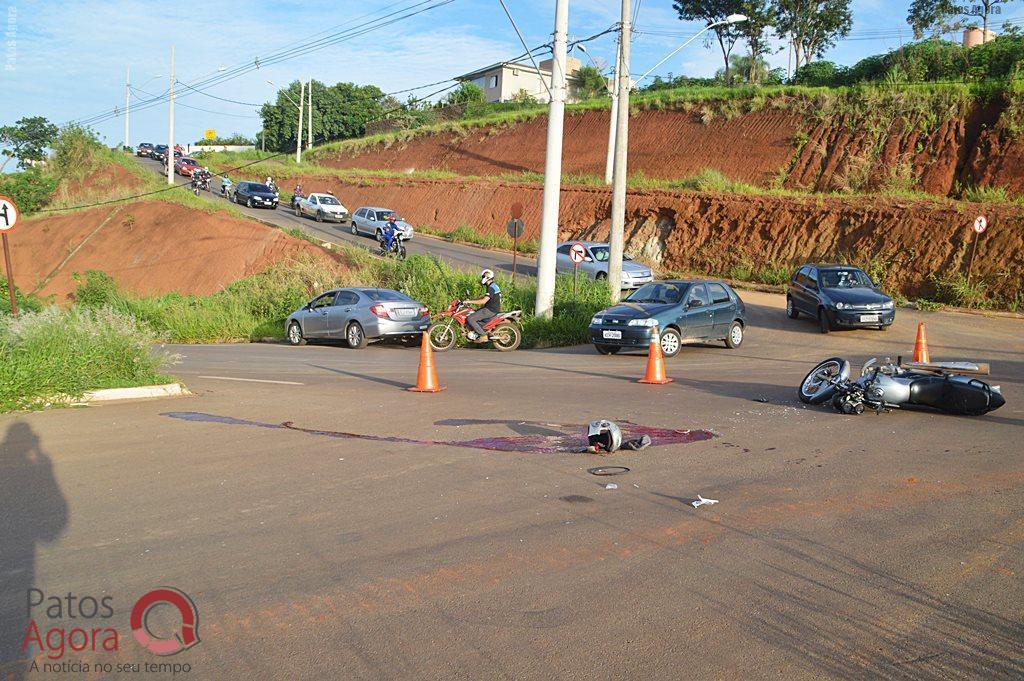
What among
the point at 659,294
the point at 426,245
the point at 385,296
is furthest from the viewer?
the point at 426,245

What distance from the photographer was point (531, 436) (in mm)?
9672

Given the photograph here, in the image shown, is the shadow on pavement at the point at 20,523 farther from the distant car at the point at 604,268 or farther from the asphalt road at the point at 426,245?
the asphalt road at the point at 426,245

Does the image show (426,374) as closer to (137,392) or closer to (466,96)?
(137,392)

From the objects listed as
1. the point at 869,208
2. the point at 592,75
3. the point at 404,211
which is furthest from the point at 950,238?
the point at 592,75

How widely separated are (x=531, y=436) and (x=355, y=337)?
1277 cm

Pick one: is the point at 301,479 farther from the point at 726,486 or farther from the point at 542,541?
the point at 726,486

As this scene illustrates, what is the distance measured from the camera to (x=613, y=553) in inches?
226

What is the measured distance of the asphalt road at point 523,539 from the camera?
4.40m

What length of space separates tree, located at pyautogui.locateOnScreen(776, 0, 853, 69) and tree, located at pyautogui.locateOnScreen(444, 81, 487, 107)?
36.9 meters

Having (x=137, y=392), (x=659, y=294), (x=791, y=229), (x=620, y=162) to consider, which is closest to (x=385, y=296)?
(x=659, y=294)

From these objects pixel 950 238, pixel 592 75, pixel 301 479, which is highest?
pixel 592 75

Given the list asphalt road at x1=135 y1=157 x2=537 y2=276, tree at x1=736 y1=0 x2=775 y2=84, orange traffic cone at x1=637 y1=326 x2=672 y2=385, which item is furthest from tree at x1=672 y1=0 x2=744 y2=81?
orange traffic cone at x1=637 y1=326 x2=672 y2=385

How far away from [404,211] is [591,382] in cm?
4711

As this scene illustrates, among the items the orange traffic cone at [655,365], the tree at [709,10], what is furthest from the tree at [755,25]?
the orange traffic cone at [655,365]
